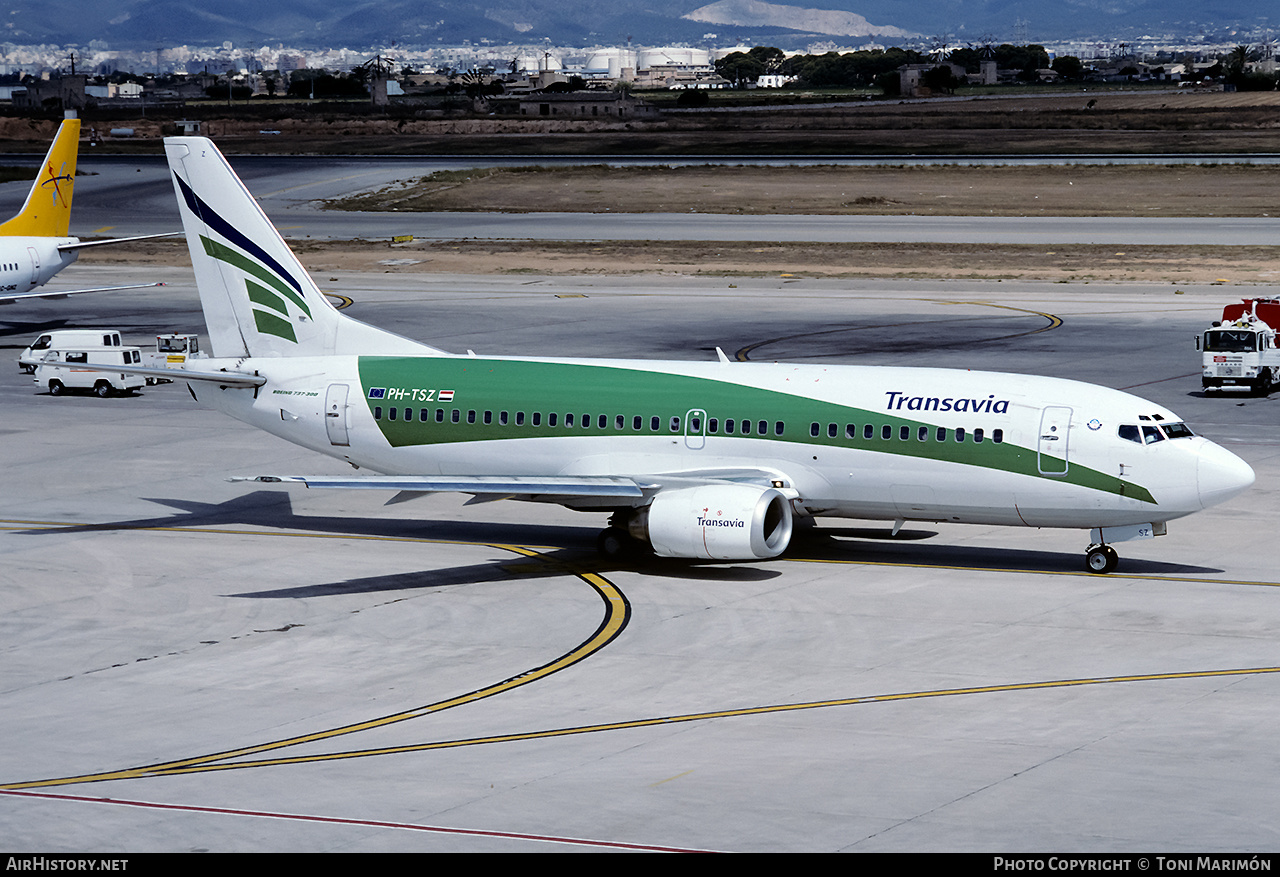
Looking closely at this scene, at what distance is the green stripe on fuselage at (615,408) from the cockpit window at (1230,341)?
98.5ft

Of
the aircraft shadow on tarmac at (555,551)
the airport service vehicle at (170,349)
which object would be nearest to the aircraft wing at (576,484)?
the aircraft shadow on tarmac at (555,551)

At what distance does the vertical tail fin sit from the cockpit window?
34.6 meters

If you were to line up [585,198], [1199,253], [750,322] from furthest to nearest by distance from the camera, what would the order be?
[585,198] < [1199,253] < [750,322]

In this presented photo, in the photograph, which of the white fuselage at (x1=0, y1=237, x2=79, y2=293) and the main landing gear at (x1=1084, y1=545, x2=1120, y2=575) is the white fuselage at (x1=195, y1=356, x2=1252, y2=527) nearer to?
the main landing gear at (x1=1084, y1=545, x2=1120, y2=575)

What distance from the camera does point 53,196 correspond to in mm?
82500

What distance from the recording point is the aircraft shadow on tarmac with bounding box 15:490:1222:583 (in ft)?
127

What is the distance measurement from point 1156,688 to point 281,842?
51.7 ft

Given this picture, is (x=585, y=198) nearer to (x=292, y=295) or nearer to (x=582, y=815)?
(x=292, y=295)

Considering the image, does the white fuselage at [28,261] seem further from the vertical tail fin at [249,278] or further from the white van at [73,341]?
the vertical tail fin at [249,278]

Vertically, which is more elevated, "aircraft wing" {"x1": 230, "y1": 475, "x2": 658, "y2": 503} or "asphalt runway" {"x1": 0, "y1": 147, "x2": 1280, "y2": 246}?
"asphalt runway" {"x1": 0, "y1": 147, "x2": 1280, "y2": 246}

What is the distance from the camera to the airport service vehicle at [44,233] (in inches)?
3164

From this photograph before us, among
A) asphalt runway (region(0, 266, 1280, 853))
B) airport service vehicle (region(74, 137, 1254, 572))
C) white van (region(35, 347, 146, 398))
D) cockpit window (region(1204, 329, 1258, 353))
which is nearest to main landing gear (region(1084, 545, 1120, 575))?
airport service vehicle (region(74, 137, 1254, 572))

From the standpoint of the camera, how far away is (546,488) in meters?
38.9

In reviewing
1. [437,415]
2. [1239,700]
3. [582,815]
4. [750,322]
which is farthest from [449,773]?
[750,322]
